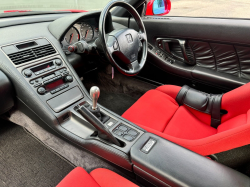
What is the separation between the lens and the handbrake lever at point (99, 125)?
768 mm

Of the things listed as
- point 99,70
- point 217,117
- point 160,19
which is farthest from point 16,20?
point 217,117

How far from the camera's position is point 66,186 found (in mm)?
722

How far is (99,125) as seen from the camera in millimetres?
797

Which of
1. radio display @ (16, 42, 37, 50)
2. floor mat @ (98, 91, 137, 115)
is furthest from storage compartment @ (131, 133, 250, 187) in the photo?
floor mat @ (98, 91, 137, 115)

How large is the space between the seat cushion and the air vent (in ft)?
1.89

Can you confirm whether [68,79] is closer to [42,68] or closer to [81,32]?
[42,68]

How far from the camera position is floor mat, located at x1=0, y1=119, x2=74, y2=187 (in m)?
1.22

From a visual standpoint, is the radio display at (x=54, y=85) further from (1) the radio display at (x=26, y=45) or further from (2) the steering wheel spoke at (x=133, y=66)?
(2) the steering wheel spoke at (x=133, y=66)

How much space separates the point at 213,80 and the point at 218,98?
1.37 feet

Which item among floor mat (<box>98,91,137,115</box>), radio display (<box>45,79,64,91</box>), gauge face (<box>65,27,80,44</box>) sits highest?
gauge face (<box>65,27,80,44</box>)

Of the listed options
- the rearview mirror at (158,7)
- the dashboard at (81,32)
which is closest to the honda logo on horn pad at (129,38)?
the dashboard at (81,32)

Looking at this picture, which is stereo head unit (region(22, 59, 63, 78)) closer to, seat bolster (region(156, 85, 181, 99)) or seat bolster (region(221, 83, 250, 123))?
seat bolster (region(156, 85, 181, 99))

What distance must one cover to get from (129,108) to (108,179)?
0.56 meters

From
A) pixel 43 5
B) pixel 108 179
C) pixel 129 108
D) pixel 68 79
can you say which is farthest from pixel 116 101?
pixel 43 5
